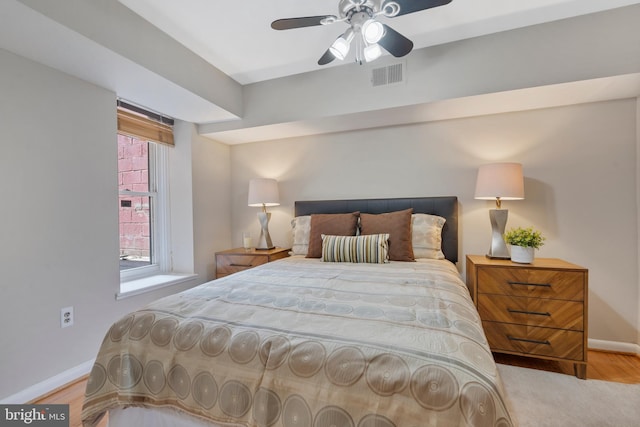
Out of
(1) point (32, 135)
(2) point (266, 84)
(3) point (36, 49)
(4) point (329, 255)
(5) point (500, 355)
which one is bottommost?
(5) point (500, 355)

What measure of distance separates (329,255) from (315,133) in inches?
59.2

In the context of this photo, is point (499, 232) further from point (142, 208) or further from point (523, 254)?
point (142, 208)

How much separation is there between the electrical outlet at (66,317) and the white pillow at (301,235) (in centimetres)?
180

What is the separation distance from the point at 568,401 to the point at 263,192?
291 centimetres

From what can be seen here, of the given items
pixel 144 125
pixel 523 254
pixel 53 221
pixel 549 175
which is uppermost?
pixel 144 125

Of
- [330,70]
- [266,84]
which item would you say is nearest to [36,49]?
[266,84]

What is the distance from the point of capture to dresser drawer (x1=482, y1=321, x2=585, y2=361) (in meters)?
1.88

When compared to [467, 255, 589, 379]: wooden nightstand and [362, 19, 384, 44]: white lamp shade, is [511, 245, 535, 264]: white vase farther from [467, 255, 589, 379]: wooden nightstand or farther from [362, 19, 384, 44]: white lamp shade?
[362, 19, 384, 44]: white lamp shade

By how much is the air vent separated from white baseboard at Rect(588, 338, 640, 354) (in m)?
2.75

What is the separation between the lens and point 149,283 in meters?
2.61

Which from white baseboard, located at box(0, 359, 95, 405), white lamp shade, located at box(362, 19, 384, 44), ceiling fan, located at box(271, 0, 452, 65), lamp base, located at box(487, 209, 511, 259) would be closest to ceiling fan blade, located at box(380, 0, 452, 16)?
ceiling fan, located at box(271, 0, 452, 65)

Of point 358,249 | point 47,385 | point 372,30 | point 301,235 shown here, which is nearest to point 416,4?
point 372,30

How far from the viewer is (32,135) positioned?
1772 mm

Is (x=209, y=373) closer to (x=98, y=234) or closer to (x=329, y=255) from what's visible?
(x=329, y=255)
